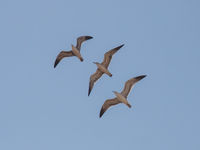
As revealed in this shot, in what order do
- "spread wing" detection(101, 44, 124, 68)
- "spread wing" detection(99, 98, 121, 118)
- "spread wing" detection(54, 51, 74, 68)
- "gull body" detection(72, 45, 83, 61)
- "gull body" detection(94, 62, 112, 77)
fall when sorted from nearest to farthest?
"gull body" detection(94, 62, 112, 77), "spread wing" detection(101, 44, 124, 68), "spread wing" detection(99, 98, 121, 118), "gull body" detection(72, 45, 83, 61), "spread wing" detection(54, 51, 74, 68)

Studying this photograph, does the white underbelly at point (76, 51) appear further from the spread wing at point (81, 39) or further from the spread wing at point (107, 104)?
the spread wing at point (107, 104)

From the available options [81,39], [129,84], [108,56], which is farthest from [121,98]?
[81,39]

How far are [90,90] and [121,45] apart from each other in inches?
194

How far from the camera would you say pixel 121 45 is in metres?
47.4

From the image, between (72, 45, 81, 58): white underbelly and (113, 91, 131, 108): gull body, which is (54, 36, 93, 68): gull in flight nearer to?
(72, 45, 81, 58): white underbelly

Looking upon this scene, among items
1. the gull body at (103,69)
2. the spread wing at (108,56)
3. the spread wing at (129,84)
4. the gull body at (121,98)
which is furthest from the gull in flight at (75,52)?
the spread wing at (129,84)

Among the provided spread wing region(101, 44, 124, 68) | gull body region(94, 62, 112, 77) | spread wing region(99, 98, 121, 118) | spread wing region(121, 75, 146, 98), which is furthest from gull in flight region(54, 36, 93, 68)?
spread wing region(121, 75, 146, 98)

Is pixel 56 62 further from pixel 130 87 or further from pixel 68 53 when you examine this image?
pixel 130 87

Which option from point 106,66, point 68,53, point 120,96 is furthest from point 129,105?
point 68,53

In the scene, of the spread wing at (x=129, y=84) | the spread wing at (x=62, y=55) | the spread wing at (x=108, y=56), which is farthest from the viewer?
the spread wing at (x=62, y=55)

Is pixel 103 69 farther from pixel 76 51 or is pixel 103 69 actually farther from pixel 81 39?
pixel 81 39

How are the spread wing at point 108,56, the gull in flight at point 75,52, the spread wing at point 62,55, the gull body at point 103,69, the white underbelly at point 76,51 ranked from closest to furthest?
the gull body at point 103,69
the spread wing at point 108,56
the white underbelly at point 76,51
the gull in flight at point 75,52
the spread wing at point 62,55

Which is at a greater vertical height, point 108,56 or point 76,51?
point 76,51

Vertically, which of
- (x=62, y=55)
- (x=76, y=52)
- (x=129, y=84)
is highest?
(x=62, y=55)
